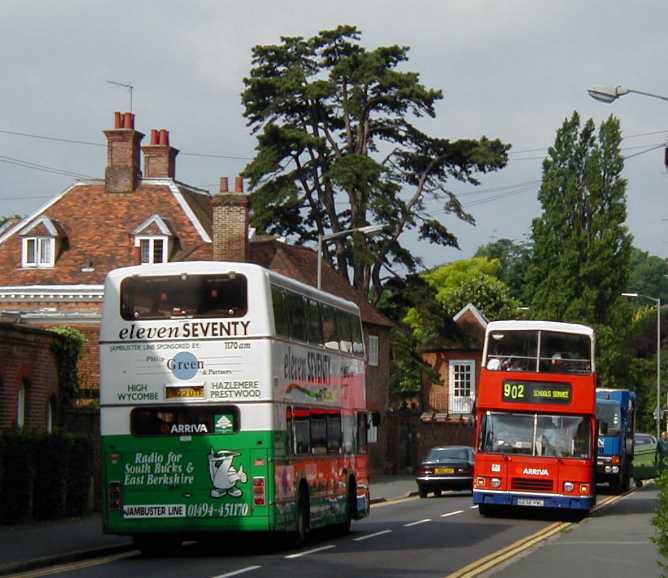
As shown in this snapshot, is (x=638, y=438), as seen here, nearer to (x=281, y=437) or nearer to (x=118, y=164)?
(x=118, y=164)

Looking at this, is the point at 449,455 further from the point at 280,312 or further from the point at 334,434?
the point at 280,312

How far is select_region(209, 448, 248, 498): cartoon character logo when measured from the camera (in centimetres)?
2119

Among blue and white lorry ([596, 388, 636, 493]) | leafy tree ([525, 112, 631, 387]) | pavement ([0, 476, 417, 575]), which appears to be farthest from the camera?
leafy tree ([525, 112, 631, 387])

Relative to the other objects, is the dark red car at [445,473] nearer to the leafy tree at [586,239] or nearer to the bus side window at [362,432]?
the bus side window at [362,432]

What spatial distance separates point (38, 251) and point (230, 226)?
313 inches

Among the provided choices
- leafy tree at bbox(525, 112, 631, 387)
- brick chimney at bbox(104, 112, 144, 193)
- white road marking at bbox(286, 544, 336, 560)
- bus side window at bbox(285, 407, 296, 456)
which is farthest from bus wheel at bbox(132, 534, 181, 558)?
leafy tree at bbox(525, 112, 631, 387)

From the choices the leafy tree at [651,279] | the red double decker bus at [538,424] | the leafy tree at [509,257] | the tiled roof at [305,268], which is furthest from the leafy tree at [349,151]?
the leafy tree at [651,279]

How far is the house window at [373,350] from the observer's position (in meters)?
61.2

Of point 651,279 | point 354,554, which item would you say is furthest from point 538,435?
point 651,279

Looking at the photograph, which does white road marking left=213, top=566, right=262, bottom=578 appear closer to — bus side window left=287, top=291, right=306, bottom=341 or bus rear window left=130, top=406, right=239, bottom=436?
bus rear window left=130, top=406, right=239, bottom=436

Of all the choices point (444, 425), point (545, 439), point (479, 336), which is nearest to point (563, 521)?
point (545, 439)

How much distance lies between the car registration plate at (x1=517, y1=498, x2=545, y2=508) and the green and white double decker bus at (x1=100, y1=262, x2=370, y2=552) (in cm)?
1087

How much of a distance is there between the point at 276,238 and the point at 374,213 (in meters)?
Result: 4.14

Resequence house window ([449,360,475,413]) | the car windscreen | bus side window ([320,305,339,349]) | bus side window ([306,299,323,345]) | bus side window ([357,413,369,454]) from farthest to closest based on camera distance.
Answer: house window ([449,360,475,413]) < the car windscreen < bus side window ([357,413,369,454]) < bus side window ([320,305,339,349]) < bus side window ([306,299,323,345])
